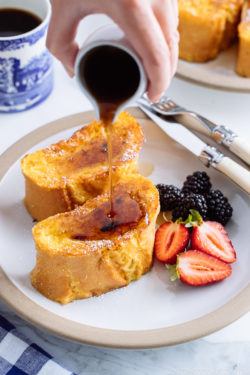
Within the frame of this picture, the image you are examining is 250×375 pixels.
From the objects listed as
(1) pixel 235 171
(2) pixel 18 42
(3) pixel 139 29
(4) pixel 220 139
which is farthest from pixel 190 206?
(2) pixel 18 42

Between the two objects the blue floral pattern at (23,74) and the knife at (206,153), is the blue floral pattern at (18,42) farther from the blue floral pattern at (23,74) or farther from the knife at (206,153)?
the knife at (206,153)

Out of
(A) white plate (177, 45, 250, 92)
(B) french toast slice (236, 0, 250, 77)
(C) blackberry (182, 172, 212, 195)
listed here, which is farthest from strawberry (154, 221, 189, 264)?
(B) french toast slice (236, 0, 250, 77)

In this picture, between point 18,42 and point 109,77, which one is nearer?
point 109,77

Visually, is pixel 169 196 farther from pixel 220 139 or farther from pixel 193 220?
pixel 220 139

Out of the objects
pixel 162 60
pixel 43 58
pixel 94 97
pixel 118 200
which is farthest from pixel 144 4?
pixel 43 58

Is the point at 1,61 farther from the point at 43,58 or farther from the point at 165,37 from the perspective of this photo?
the point at 165,37

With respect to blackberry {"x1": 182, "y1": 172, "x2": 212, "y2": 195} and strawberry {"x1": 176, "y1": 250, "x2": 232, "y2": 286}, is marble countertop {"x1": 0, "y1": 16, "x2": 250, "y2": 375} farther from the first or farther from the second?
blackberry {"x1": 182, "y1": 172, "x2": 212, "y2": 195}
